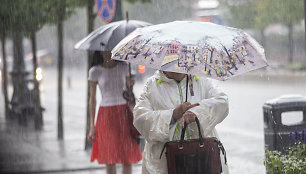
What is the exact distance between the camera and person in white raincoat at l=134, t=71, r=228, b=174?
13.1ft

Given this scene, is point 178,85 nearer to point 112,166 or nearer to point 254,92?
point 112,166

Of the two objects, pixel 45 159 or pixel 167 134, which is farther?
pixel 45 159

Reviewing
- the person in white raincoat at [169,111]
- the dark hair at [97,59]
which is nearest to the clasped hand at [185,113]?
the person in white raincoat at [169,111]

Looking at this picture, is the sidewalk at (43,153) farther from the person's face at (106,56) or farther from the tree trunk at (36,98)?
the person's face at (106,56)

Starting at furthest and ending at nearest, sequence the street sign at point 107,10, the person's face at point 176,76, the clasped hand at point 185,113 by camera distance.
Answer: the street sign at point 107,10
the person's face at point 176,76
the clasped hand at point 185,113

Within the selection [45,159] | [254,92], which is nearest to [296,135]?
[45,159]

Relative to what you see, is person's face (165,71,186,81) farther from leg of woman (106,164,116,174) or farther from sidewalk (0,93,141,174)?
sidewalk (0,93,141,174)

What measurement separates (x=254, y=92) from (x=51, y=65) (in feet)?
183

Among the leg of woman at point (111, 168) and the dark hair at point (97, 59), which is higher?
the dark hair at point (97, 59)

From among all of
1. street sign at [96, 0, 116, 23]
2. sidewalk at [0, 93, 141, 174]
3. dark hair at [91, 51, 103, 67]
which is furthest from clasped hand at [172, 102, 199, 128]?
street sign at [96, 0, 116, 23]

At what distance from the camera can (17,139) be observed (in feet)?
40.3

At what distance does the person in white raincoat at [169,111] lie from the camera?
13.1 ft

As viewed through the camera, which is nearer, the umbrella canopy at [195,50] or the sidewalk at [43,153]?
the umbrella canopy at [195,50]

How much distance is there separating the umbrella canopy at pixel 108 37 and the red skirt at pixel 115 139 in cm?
66
